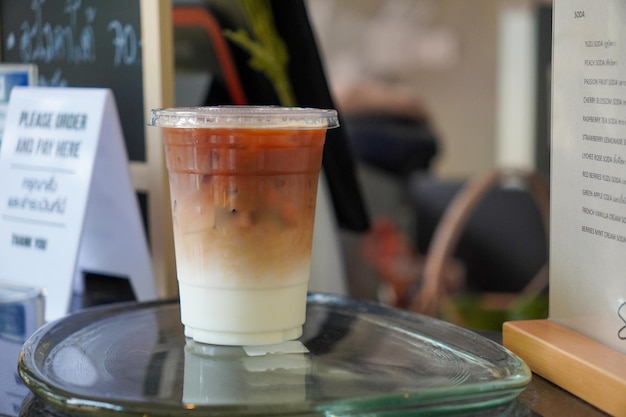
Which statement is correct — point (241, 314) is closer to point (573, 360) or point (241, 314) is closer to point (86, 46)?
point (573, 360)

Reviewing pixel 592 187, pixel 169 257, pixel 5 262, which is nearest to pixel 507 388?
pixel 592 187

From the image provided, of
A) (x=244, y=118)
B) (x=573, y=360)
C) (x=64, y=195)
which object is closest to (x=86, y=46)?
(x=64, y=195)

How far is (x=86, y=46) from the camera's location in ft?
4.46

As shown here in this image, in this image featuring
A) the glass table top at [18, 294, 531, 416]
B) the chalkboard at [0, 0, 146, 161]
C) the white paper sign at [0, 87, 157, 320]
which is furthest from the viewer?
the chalkboard at [0, 0, 146, 161]

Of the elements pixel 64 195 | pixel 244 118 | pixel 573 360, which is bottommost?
pixel 573 360

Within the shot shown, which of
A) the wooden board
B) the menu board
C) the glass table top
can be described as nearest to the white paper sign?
the menu board

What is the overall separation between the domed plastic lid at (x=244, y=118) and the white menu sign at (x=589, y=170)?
0.73 ft

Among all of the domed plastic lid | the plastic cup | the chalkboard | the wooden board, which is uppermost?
the chalkboard

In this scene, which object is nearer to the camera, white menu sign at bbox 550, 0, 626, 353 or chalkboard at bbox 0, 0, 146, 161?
white menu sign at bbox 550, 0, 626, 353

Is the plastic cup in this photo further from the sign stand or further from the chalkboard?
the chalkboard

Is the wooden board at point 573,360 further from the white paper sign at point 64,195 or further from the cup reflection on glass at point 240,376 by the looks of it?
the white paper sign at point 64,195

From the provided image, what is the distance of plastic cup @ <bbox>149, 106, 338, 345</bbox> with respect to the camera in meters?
0.76

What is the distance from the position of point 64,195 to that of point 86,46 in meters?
0.33

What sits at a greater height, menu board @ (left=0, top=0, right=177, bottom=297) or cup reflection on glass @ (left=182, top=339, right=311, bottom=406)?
menu board @ (left=0, top=0, right=177, bottom=297)
